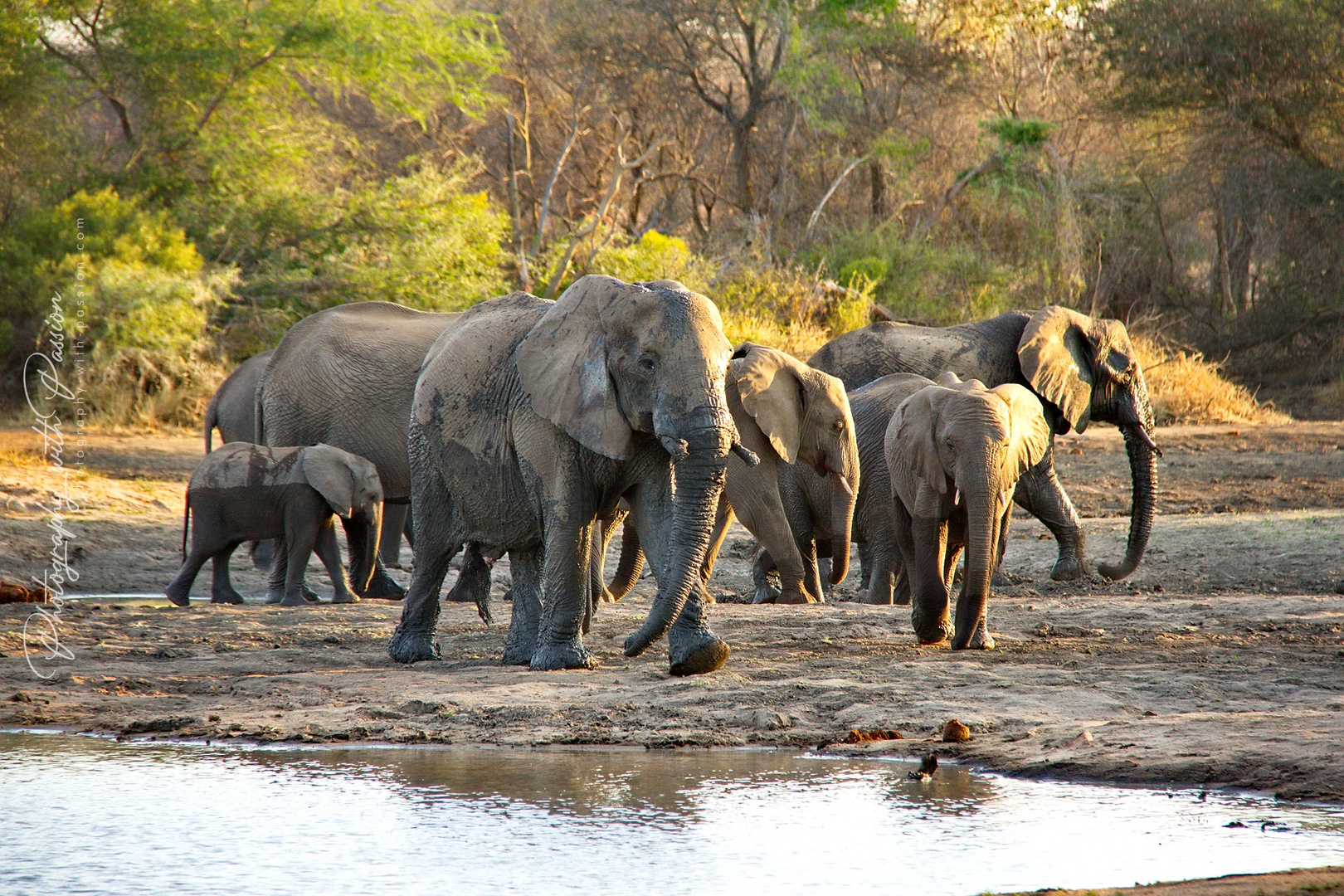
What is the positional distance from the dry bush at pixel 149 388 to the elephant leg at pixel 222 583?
7.90 m

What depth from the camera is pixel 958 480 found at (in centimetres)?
737

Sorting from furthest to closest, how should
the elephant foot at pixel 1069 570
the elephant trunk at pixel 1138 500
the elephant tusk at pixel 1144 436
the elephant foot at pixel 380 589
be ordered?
the elephant tusk at pixel 1144 436 → the elephant foot at pixel 1069 570 → the elephant foot at pixel 380 589 → the elephant trunk at pixel 1138 500

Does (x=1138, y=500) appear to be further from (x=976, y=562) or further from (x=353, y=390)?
(x=353, y=390)

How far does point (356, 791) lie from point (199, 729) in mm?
1277

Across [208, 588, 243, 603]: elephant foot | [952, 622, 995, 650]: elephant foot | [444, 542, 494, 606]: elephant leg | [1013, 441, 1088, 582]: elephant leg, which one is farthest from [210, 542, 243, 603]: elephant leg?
[1013, 441, 1088, 582]: elephant leg

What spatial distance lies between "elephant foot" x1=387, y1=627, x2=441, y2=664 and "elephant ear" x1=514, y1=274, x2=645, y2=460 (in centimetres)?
155

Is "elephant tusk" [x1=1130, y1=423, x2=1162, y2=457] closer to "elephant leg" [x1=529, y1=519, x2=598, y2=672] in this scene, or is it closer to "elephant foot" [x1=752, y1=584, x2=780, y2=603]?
"elephant foot" [x1=752, y1=584, x2=780, y2=603]

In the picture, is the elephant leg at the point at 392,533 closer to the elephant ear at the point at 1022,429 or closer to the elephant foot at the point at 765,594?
the elephant foot at the point at 765,594

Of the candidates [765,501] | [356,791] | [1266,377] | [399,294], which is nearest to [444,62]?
[399,294]

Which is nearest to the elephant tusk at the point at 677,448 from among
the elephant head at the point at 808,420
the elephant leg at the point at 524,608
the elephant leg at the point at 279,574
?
the elephant leg at the point at 524,608

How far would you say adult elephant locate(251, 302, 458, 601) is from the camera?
11.0m

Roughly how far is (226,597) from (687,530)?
4884 mm

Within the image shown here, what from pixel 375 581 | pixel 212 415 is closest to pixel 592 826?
pixel 375 581

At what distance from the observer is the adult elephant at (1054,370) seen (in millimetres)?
10750
